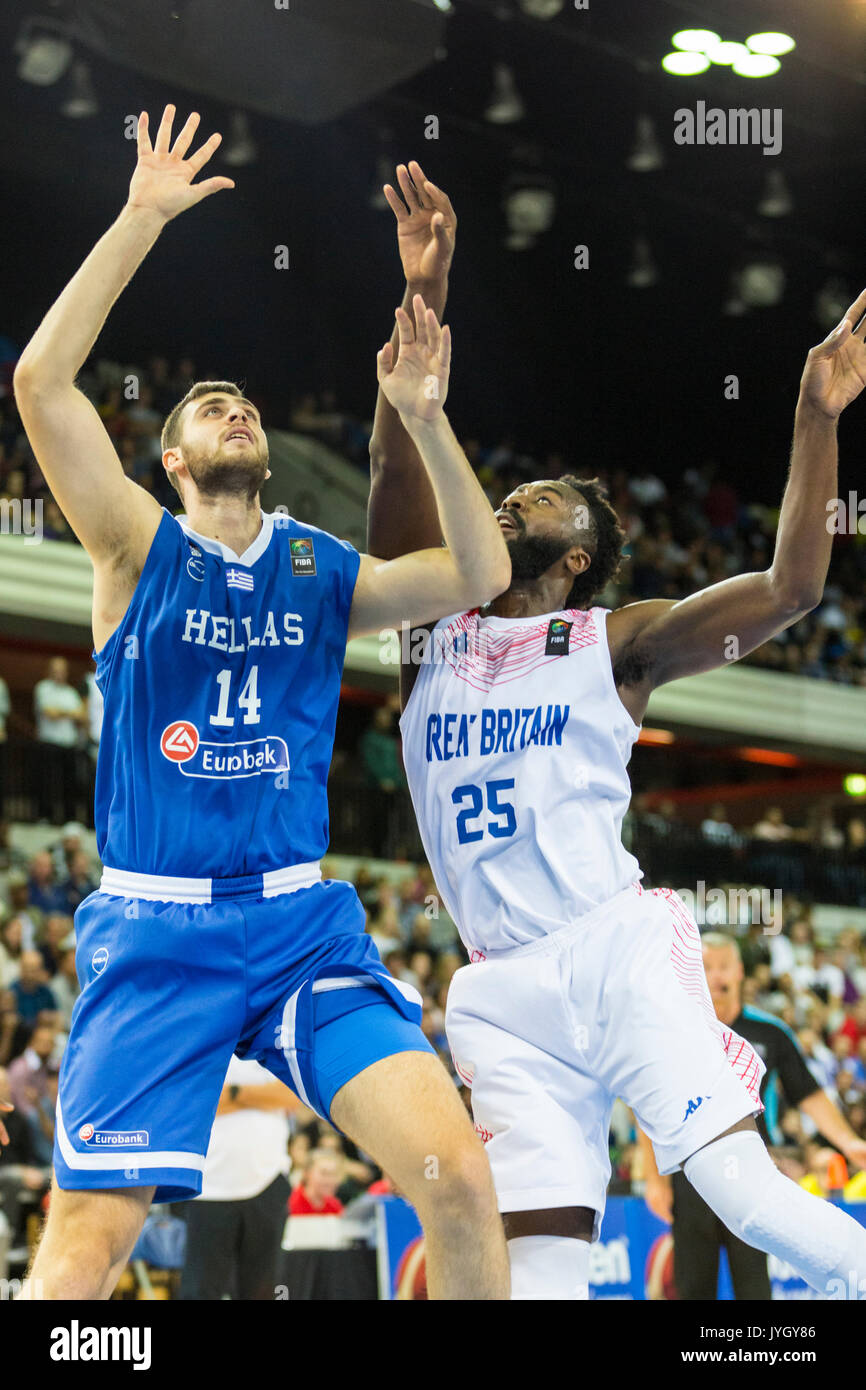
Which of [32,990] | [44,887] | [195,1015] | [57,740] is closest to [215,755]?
[195,1015]

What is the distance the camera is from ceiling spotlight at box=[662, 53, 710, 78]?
13961 millimetres

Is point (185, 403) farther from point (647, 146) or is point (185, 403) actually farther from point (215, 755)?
point (647, 146)

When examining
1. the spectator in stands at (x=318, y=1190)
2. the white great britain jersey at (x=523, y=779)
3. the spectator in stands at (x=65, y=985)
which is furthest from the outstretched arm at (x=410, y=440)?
the spectator in stands at (x=65, y=985)

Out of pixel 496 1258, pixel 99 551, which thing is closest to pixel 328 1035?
pixel 496 1258

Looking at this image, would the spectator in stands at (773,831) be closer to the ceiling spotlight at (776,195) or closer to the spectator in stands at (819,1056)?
the spectator in stands at (819,1056)

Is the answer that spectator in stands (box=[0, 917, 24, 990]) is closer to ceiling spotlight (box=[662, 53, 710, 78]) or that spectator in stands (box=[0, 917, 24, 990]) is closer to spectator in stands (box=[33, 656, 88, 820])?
spectator in stands (box=[33, 656, 88, 820])

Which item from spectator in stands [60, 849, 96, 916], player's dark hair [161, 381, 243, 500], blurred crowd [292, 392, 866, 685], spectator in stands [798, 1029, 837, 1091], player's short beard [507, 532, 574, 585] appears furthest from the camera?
blurred crowd [292, 392, 866, 685]

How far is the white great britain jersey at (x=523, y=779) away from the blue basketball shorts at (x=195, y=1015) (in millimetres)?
648

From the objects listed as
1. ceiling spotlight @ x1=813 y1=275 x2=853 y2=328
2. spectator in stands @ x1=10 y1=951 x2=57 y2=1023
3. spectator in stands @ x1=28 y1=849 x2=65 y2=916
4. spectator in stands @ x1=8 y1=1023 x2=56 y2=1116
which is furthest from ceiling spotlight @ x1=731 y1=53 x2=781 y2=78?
spectator in stands @ x1=8 y1=1023 x2=56 y2=1116

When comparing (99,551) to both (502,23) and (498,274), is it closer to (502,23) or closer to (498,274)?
(502,23)

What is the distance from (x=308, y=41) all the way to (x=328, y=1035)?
32.1 feet

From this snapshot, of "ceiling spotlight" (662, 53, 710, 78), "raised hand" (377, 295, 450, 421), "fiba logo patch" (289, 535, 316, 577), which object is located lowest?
"fiba logo patch" (289, 535, 316, 577)

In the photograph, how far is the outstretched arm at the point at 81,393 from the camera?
363 cm

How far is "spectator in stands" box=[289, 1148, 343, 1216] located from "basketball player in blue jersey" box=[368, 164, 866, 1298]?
500cm
